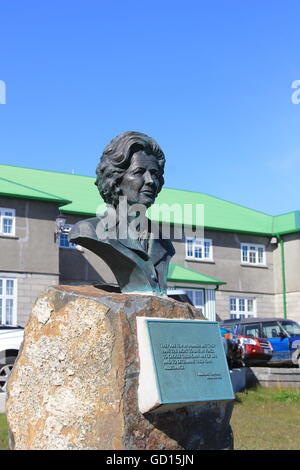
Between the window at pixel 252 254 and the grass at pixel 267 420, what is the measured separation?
62.4 feet

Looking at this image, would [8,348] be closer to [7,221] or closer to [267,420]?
[267,420]

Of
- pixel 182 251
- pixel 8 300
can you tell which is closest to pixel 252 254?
pixel 182 251

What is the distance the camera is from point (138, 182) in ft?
22.6

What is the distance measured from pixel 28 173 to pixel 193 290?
9.81 m

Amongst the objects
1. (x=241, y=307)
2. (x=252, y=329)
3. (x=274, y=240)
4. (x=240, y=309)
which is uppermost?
(x=274, y=240)

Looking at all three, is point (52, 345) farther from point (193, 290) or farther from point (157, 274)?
point (193, 290)

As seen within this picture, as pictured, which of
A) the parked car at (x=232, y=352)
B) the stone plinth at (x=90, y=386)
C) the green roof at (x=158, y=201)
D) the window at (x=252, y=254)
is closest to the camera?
the stone plinth at (x=90, y=386)

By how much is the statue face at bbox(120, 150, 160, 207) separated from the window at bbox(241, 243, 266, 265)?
1121 inches

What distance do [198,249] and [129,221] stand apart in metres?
26.8

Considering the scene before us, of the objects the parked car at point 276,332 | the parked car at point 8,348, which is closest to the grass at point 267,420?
the parked car at point 8,348

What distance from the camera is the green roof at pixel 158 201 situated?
27.4 m

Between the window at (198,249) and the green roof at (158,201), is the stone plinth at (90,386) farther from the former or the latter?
the window at (198,249)

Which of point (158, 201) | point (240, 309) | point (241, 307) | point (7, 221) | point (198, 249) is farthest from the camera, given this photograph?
point (241, 307)

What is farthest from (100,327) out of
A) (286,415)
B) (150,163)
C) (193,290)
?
(193,290)
